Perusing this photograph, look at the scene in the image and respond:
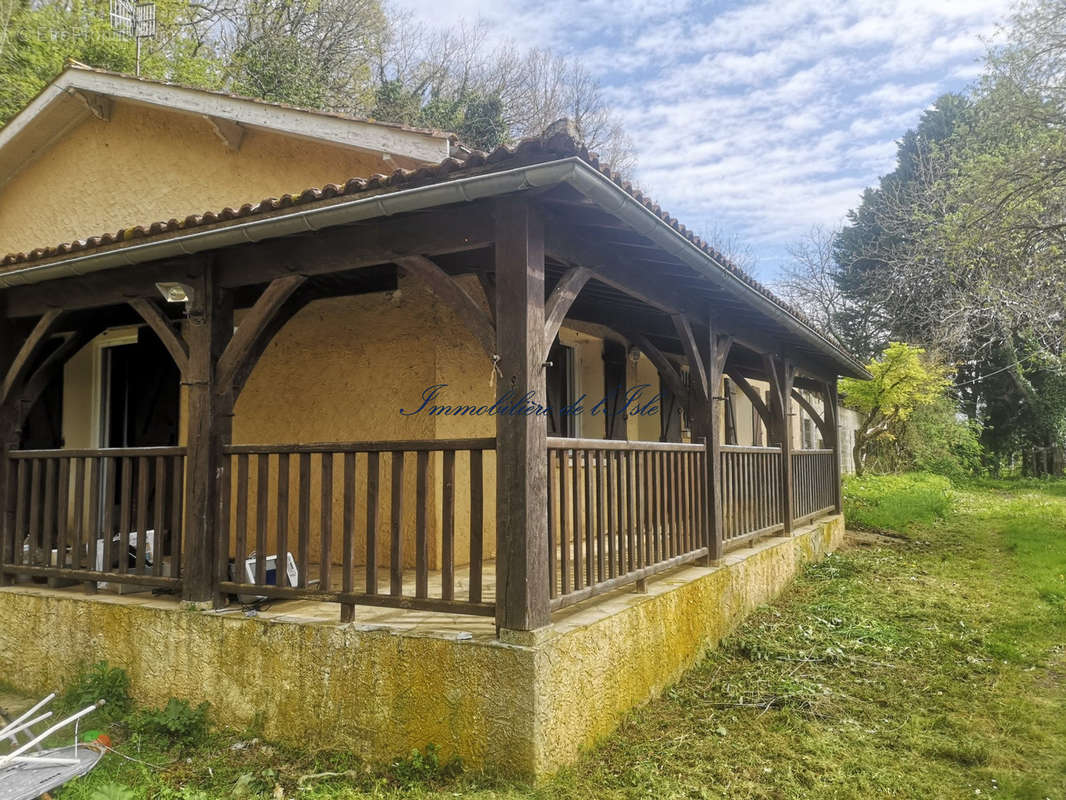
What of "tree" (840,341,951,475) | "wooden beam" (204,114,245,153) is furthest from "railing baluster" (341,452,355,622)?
"tree" (840,341,951,475)

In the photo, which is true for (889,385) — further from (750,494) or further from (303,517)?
(303,517)

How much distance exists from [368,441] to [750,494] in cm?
375

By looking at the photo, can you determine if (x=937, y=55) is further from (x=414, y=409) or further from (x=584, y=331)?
(x=414, y=409)

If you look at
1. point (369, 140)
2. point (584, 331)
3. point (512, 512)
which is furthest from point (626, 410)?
point (512, 512)

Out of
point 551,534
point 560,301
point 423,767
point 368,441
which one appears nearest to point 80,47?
point 368,441

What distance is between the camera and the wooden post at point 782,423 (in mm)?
8031

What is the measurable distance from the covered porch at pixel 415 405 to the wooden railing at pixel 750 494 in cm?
3

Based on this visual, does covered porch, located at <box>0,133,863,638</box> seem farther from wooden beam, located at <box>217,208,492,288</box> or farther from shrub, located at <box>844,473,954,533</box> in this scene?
shrub, located at <box>844,473,954,533</box>

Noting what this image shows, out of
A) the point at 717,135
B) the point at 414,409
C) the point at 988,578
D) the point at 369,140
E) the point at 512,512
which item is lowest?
the point at 988,578

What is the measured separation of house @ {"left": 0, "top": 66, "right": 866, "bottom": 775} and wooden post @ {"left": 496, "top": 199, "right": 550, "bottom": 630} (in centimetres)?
1

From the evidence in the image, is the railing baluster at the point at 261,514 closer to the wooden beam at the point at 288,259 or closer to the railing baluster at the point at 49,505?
the wooden beam at the point at 288,259

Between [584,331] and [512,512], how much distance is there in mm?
4624

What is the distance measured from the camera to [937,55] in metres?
14.9

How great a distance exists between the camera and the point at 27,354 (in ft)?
17.5
